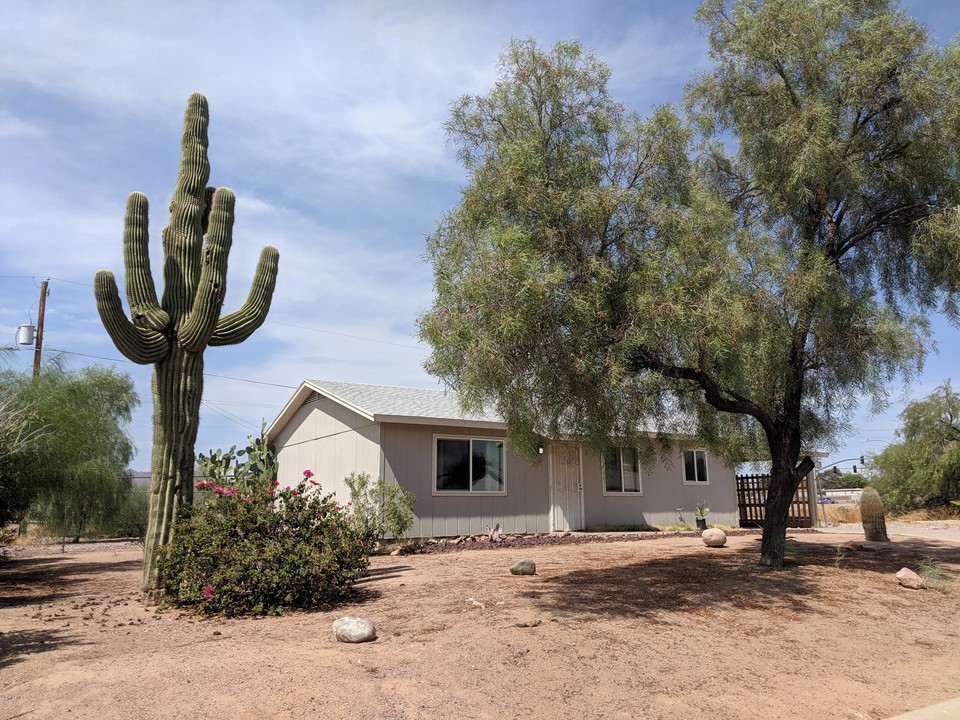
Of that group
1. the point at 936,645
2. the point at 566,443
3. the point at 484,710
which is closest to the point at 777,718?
the point at 484,710

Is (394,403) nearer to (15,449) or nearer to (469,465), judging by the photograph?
(469,465)

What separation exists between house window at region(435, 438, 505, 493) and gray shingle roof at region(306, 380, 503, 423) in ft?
2.31

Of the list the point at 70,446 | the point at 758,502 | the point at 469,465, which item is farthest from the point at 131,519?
the point at 758,502

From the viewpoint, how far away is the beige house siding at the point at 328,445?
52.3ft

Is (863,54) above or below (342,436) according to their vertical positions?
above

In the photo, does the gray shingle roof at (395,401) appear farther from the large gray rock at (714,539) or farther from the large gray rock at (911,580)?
the large gray rock at (911,580)

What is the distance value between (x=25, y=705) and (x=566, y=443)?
694cm

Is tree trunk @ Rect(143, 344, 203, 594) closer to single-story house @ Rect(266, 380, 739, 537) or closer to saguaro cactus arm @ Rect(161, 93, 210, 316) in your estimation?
saguaro cactus arm @ Rect(161, 93, 210, 316)

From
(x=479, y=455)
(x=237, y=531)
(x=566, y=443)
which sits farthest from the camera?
(x=479, y=455)

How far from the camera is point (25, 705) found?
185 inches

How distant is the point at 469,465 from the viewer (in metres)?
16.7

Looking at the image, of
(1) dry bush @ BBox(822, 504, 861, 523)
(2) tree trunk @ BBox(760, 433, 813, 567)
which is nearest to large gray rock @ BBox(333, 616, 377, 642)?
(2) tree trunk @ BBox(760, 433, 813, 567)

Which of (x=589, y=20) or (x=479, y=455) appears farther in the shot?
(x=479, y=455)

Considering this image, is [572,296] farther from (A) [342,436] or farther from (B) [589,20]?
(A) [342,436]
